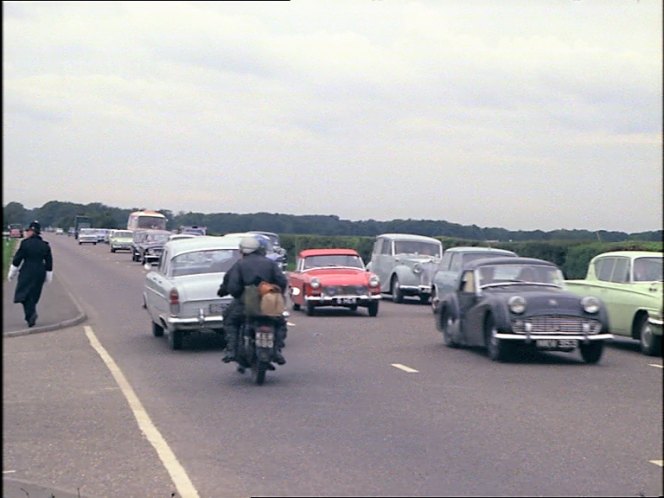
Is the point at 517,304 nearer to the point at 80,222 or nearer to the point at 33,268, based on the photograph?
the point at 80,222

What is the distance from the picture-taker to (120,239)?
12.9 ft

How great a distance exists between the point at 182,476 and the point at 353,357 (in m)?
5.15

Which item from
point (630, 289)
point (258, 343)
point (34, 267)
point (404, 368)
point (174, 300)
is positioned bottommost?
point (404, 368)

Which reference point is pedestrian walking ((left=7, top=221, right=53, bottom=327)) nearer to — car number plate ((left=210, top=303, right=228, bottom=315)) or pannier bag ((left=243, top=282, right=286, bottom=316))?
pannier bag ((left=243, top=282, right=286, bottom=316))

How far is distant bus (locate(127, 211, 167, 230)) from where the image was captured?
11.2 ft

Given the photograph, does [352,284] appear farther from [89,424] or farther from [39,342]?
[89,424]

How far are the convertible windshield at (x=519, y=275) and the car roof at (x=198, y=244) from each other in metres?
1.85

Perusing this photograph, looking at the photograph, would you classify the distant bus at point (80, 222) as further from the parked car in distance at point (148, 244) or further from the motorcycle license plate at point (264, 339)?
the motorcycle license plate at point (264, 339)


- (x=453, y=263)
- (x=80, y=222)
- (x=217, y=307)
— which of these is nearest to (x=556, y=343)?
(x=453, y=263)

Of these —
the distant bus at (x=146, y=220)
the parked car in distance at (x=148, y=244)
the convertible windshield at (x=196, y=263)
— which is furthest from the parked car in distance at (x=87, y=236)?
the convertible windshield at (x=196, y=263)

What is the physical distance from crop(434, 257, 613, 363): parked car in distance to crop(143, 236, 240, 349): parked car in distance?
1.39 metres

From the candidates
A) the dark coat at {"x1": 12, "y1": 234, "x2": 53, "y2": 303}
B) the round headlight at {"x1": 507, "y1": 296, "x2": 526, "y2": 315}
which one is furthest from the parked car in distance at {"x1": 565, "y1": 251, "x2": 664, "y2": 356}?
the dark coat at {"x1": 12, "y1": 234, "x2": 53, "y2": 303}

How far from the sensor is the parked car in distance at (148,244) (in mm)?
3986

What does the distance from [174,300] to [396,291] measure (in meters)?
1.14
